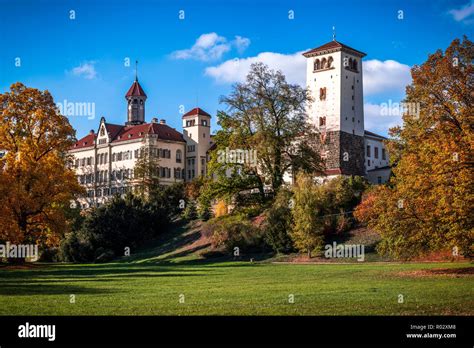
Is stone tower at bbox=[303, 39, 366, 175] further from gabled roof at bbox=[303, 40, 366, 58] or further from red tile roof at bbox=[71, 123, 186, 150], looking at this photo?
red tile roof at bbox=[71, 123, 186, 150]

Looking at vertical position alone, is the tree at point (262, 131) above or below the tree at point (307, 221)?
above

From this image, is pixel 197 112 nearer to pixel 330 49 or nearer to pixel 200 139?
pixel 200 139

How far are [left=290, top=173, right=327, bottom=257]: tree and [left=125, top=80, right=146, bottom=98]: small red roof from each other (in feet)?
242

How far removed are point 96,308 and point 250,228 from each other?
34804mm

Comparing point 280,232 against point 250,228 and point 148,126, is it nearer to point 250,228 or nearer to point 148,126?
point 250,228

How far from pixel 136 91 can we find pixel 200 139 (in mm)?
19979

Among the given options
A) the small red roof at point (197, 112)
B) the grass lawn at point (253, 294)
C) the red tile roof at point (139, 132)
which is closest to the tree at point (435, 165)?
the grass lawn at point (253, 294)

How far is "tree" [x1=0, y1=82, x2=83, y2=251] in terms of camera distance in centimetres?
4004

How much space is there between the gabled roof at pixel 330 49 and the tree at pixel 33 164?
44476 millimetres

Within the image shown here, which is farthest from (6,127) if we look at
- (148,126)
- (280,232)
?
(148,126)

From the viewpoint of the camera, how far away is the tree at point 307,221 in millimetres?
46125

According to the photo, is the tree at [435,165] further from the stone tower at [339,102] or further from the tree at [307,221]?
the stone tower at [339,102]

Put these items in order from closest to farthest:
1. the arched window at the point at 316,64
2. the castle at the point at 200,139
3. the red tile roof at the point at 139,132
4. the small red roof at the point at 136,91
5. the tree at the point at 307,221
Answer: the tree at the point at 307,221 → the castle at the point at 200,139 → the arched window at the point at 316,64 → the red tile roof at the point at 139,132 → the small red roof at the point at 136,91
